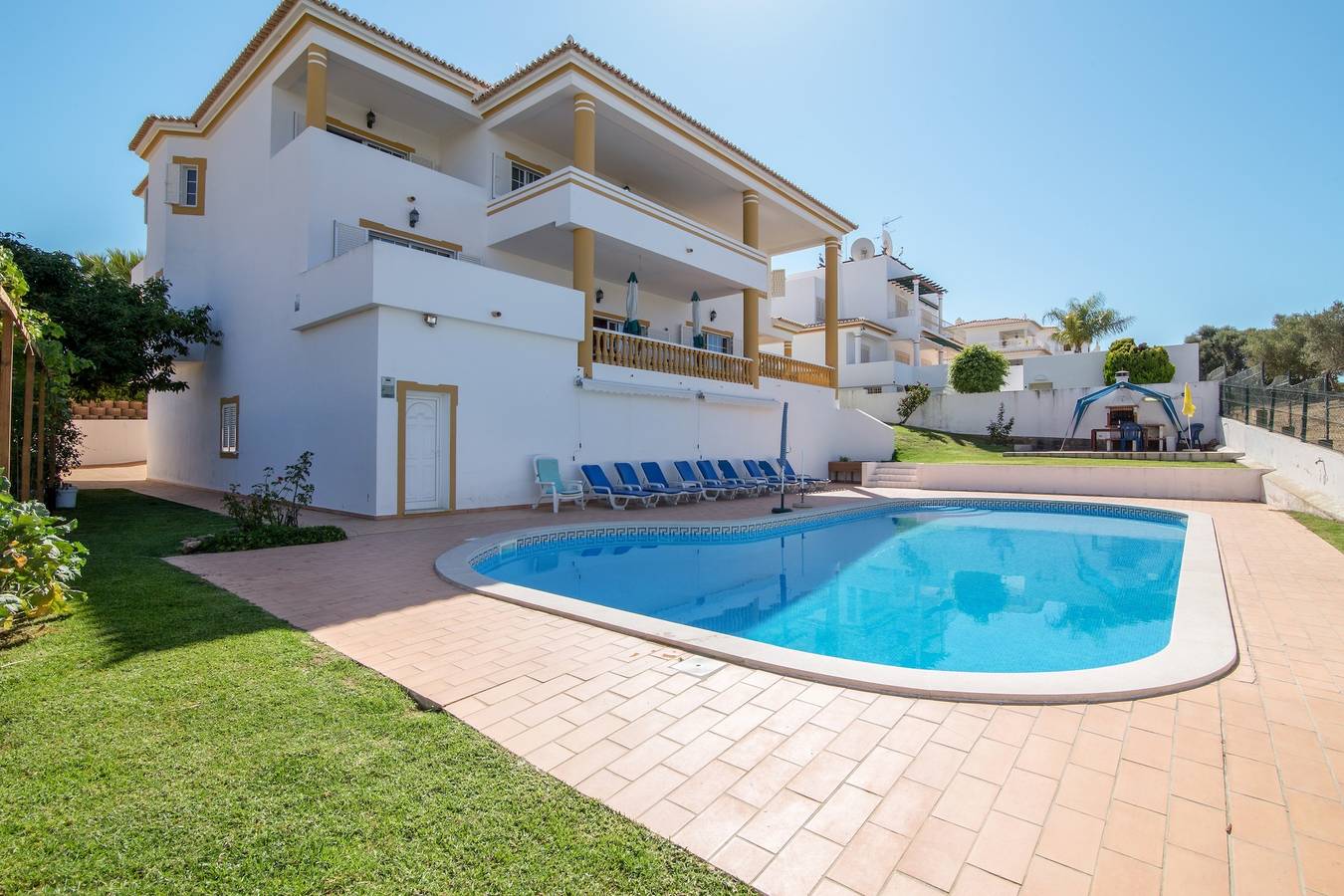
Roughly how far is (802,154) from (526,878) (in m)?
22.1

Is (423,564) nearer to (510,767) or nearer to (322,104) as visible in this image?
(510,767)

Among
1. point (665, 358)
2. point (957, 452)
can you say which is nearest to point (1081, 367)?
point (957, 452)

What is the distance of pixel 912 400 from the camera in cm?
2872

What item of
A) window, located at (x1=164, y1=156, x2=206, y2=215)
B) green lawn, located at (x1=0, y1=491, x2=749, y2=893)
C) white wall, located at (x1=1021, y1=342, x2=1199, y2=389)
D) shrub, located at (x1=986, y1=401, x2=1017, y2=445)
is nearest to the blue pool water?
green lawn, located at (x1=0, y1=491, x2=749, y2=893)

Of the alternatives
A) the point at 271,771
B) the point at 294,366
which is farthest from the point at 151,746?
the point at 294,366

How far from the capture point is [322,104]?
41.7 feet

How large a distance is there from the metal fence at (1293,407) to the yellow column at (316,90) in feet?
65.9

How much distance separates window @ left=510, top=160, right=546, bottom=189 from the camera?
16.5 metres

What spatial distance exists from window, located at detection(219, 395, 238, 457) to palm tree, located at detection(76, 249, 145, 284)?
14035 millimetres

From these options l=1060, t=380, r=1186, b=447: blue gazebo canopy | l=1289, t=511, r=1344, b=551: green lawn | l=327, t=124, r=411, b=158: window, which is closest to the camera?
l=1289, t=511, r=1344, b=551: green lawn

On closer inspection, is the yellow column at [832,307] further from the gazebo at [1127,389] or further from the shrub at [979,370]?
the shrub at [979,370]

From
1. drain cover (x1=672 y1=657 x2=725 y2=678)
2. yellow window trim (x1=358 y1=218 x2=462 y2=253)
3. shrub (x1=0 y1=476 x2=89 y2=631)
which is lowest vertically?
drain cover (x1=672 y1=657 x2=725 y2=678)

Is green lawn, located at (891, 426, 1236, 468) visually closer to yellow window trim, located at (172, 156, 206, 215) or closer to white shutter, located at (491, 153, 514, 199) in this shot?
white shutter, located at (491, 153, 514, 199)

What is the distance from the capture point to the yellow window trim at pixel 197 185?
17.2m
